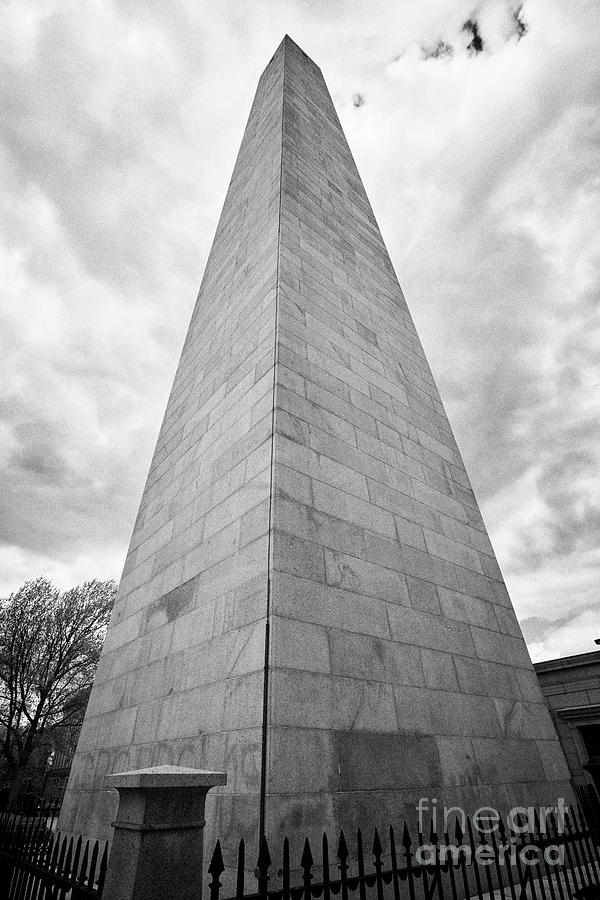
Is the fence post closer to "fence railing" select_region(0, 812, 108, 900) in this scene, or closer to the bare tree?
"fence railing" select_region(0, 812, 108, 900)

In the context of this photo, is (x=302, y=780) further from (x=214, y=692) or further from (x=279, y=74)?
(x=279, y=74)

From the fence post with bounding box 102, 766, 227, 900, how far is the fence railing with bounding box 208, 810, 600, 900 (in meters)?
0.23

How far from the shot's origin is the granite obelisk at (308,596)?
4.45 meters

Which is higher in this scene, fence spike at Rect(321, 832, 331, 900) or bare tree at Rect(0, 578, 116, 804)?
bare tree at Rect(0, 578, 116, 804)

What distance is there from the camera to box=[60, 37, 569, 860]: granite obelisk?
14.6 feet

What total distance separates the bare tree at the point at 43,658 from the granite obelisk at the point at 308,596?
2066 centimetres

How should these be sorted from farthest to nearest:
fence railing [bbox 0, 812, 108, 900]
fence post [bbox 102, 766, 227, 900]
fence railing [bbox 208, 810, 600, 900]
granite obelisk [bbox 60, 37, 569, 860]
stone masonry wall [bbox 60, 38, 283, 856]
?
stone masonry wall [bbox 60, 38, 283, 856] → granite obelisk [bbox 60, 37, 569, 860] → fence railing [bbox 0, 812, 108, 900] → fence railing [bbox 208, 810, 600, 900] → fence post [bbox 102, 766, 227, 900]

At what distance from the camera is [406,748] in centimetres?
499

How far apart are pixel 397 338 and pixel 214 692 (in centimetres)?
885

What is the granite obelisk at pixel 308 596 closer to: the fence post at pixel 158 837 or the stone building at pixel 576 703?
the fence post at pixel 158 837

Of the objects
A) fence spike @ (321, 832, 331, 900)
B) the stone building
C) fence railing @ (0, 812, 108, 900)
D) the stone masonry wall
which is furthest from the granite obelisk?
the stone building

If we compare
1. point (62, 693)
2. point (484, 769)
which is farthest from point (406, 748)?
point (62, 693)

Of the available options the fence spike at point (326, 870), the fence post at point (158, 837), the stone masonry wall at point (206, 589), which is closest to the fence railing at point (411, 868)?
the fence spike at point (326, 870)

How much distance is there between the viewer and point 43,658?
25.3 m
